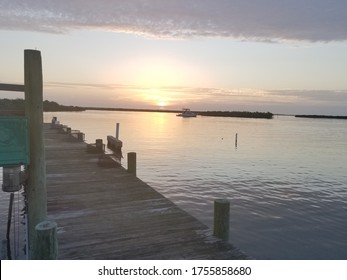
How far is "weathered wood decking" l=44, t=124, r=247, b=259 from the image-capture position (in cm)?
595

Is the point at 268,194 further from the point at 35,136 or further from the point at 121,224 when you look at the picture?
the point at 35,136

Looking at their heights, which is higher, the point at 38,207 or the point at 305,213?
the point at 38,207

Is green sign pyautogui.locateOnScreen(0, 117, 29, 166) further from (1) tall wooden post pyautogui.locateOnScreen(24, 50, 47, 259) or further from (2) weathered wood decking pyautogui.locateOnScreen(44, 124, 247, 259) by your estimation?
(2) weathered wood decking pyautogui.locateOnScreen(44, 124, 247, 259)

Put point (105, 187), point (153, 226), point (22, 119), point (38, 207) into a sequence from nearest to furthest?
point (22, 119) → point (38, 207) → point (153, 226) → point (105, 187)

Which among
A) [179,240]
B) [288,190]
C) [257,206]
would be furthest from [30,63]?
[288,190]

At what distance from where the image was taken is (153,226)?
23.5ft

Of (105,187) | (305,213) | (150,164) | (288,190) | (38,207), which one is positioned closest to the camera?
(38,207)

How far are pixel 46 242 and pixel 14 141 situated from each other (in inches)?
67.9

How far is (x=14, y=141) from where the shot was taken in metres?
4.93

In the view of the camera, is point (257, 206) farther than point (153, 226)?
Yes

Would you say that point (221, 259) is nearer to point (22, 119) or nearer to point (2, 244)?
point (22, 119)

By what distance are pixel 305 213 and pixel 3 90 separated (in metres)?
13.1

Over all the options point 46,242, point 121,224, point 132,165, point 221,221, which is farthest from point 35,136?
point 132,165

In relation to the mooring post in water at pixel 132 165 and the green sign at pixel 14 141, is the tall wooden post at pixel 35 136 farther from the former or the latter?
the mooring post in water at pixel 132 165
